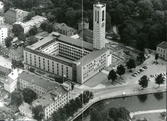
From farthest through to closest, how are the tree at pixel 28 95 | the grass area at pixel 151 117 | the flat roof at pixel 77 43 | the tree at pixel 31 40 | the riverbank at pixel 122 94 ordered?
the tree at pixel 31 40
the flat roof at pixel 77 43
the riverbank at pixel 122 94
the tree at pixel 28 95
the grass area at pixel 151 117

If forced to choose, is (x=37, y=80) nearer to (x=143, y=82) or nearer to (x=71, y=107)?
(x=71, y=107)

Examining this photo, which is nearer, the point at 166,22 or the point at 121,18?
the point at 166,22

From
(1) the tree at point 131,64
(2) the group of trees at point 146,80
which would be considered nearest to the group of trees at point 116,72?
(1) the tree at point 131,64

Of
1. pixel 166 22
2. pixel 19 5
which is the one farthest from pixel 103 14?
pixel 19 5

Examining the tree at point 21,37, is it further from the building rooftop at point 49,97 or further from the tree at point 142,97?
the tree at point 142,97

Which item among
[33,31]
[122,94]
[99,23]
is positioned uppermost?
[99,23]

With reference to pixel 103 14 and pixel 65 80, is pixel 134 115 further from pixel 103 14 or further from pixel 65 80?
pixel 103 14

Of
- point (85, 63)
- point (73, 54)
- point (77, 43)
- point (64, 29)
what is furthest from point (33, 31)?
point (85, 63)
